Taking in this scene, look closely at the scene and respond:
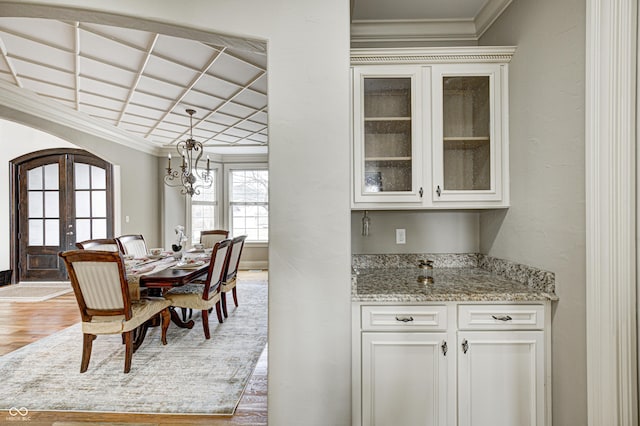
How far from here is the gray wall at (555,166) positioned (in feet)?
4.61

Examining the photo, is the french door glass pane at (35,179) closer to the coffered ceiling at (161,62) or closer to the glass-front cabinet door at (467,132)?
the coffered ceiling at (161,62)

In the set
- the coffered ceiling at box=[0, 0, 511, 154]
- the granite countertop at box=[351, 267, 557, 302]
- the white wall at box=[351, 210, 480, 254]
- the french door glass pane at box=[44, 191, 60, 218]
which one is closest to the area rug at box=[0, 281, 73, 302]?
the french door glass pane at box=[44, 191, 60, 218]

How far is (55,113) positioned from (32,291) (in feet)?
9.69

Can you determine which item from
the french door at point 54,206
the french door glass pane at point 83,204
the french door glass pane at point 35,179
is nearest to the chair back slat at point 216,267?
the french door at point 54,206

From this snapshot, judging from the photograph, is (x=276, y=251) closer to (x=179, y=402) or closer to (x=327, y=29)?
(x=327, y=29)

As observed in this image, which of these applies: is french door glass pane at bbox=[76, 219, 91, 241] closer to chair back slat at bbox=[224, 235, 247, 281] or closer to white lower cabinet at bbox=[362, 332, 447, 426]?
chair back slat at bbox=[224, 235, 247, 281]

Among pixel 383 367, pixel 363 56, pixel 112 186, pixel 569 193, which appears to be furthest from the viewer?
pixel 112 186

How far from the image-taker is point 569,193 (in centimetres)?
146

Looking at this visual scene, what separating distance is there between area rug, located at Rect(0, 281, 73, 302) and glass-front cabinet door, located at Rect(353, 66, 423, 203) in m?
5.25

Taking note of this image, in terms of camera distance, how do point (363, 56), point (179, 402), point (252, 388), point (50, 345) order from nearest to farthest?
point (363, 56), point (179, 402), point (252, 388), point (50, 345)

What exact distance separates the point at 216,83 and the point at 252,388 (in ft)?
9.31

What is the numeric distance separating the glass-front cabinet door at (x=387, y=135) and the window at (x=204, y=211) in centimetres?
535

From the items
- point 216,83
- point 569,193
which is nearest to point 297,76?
point 569,193

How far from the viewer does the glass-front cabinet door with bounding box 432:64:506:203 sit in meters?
1.88
